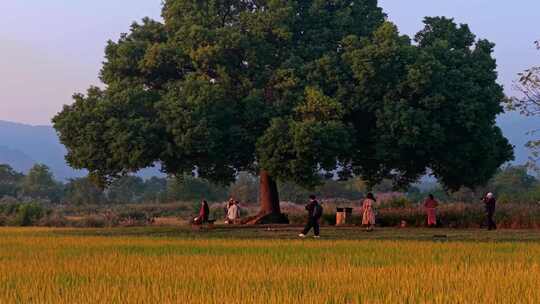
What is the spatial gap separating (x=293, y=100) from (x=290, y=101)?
0.58 ft

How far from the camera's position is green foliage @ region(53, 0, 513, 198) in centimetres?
3844

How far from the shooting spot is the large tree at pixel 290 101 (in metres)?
38.5

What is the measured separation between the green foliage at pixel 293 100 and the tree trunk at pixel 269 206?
1.17 metres

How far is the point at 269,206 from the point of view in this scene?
4397 centimetres

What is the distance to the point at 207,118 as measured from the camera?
3872 centimetres

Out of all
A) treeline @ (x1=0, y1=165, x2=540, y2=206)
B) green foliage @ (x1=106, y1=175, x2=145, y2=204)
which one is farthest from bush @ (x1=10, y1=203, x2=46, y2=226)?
green foliage @ (x1=106, y1=175, x2=145, y2=204)

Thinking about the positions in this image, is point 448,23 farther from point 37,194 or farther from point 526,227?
point 37,194

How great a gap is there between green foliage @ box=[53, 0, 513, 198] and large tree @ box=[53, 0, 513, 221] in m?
0.08

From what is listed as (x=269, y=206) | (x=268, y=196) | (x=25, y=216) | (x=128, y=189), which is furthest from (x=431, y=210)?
(x=128, y=189)

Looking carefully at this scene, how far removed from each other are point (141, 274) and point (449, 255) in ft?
27.8

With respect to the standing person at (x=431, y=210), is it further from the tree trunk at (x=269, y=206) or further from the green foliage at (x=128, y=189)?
the green foliage at (x=128, y=189)

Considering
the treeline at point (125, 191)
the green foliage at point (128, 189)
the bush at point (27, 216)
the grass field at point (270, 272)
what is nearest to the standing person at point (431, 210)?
the grass field at point (270, 272)

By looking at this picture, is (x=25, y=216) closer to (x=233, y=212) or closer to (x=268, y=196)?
(x=233, y=212)

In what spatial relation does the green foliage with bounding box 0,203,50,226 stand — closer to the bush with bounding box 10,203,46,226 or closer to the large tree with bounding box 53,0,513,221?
the bush with bounding box 10,203,46,226
